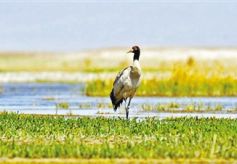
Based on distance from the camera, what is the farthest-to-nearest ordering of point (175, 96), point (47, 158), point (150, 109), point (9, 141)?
point (175, 96) → point (150, 109) → point (9, 141) → point (47, 158)

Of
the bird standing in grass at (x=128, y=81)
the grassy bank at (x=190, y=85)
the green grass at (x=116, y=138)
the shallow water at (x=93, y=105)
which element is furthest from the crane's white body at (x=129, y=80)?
the grassy bank at (x=190, y=85)

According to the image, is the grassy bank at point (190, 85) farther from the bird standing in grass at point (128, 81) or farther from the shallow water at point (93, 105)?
the bird standing in grass at point (128, 81)

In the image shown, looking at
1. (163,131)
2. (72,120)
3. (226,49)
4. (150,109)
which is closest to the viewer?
(163,131)

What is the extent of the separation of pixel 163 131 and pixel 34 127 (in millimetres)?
2636

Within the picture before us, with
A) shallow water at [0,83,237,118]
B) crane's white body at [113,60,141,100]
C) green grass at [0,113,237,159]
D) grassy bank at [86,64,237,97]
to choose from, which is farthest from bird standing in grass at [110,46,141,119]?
grassy bank at [86,64,237,97]

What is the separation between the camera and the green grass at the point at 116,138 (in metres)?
16.7

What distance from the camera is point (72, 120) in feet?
72.3

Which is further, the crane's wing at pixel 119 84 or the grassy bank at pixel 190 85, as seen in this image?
the grassy bank at pixel 190 85

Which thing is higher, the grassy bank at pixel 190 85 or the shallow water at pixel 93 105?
the grassy bank at pixel 190 85

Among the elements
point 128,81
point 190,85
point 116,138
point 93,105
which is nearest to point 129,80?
point 128,81

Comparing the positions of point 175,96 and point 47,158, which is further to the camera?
point 175,96

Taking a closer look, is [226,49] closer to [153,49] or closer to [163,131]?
[153,49]

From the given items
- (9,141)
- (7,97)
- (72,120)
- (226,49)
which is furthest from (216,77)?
(226,49)

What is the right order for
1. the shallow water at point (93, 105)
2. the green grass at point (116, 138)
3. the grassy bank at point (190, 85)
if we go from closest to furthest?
the green grass at point (116, 138) < the shallow water at point (93, 105) < the grassy bank at point (190, 85)
